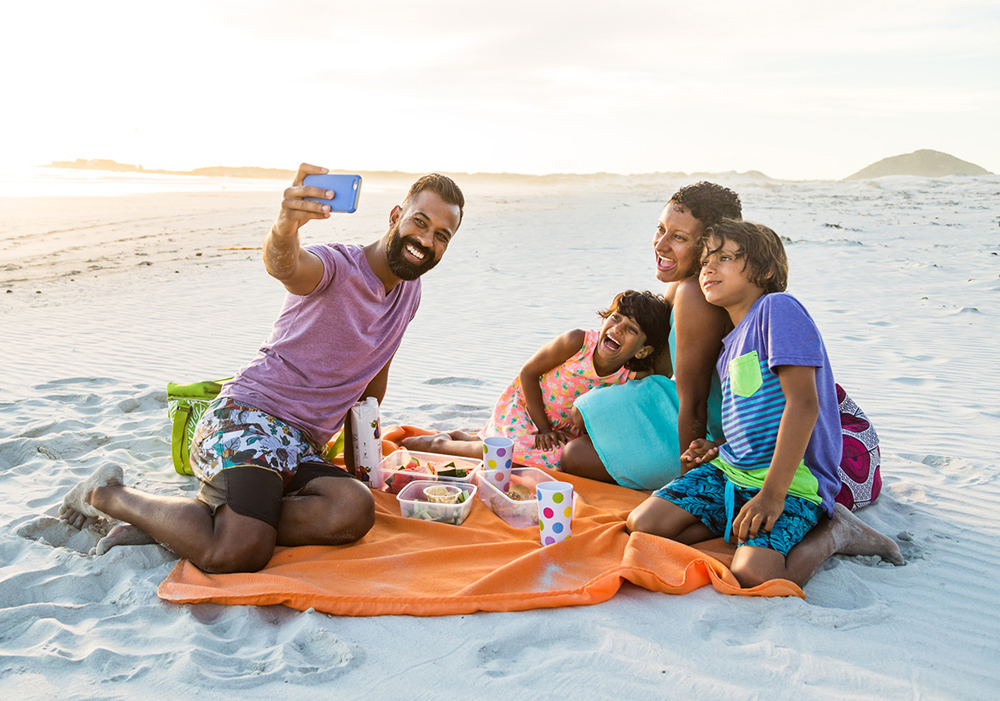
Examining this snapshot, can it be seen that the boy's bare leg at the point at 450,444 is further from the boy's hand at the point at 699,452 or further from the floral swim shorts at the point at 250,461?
the boy's hand at the point at 699,452

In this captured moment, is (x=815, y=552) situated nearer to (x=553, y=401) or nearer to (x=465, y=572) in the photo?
(x=465, y=572)

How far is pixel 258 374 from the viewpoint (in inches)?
139

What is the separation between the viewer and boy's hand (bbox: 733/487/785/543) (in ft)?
9.76

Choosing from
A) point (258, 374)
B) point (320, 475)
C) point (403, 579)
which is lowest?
point (403, 579)

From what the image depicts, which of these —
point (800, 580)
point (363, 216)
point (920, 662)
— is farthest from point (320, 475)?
point (363, 216)

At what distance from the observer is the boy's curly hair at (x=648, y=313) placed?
398cm

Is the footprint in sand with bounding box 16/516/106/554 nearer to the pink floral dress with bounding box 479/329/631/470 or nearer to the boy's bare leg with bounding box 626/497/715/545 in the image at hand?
the pink floral dress with bounding box 479/329/631/470

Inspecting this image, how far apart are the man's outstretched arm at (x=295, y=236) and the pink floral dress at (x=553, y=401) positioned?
5.43 feet

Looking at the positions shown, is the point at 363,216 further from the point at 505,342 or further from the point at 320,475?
the point at 320,475

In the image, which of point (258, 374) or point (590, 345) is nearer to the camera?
point (258, 374)

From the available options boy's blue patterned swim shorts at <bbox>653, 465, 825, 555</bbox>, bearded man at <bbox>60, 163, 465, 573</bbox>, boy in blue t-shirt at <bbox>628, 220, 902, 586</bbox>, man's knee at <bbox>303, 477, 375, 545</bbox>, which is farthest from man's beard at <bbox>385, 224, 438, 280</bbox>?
boy's blue patterned swim shorts at <bbox>653, 465, 825, 555</bbox>

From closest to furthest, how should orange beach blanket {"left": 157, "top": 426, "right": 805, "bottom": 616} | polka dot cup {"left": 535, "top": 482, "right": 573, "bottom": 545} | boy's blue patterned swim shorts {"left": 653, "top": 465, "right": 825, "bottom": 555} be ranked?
orange beach blanket {"left": 157, "top": 426, "right": 805, "bottom": 616} → boy's blue patterned swim shorts {"left": 653, "top": 465, "right": 825, "bottom": 555} → polka dot cup {"left": 535, "top": 482, "right": 573, "bottom": 545}

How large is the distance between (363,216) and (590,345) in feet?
66.2

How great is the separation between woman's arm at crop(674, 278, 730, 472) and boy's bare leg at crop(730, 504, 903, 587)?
26.0 inches
